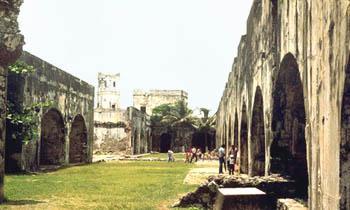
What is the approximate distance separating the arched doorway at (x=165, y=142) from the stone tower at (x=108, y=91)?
2079 centimetres

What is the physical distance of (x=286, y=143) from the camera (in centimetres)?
952

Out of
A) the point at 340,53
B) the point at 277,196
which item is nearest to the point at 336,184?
the point at 340,53

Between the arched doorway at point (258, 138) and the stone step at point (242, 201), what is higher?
the arched doorway at point (258, 138)

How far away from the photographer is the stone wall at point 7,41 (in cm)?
869

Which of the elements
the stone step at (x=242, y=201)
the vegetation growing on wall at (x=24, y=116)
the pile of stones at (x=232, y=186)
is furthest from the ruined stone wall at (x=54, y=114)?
the stone step at (x=242, y=201)

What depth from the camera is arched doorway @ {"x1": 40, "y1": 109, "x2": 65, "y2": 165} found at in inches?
811

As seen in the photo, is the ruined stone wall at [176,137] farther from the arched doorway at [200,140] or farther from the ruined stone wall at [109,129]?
the ruined stone wall at [109,129]

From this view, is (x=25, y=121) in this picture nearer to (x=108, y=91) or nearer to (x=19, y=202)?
(x=19, y=202)

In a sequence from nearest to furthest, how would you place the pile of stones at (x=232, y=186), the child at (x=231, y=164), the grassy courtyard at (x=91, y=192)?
the pile of stones at (x=232, y=186)
the grassy courtyard at (x=91, y=192)
the child at (x=231, y=164)

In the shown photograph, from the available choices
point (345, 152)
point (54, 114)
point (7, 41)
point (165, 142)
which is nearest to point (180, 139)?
point (165, 142)

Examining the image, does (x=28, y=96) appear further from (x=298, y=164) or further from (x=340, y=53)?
(x=340, y=53)

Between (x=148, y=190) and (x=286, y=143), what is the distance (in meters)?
3.51

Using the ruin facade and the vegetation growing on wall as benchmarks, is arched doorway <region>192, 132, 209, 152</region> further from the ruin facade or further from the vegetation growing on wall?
the vegetation growing on wall

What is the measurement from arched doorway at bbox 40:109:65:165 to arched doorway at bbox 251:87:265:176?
9762 millimetres
